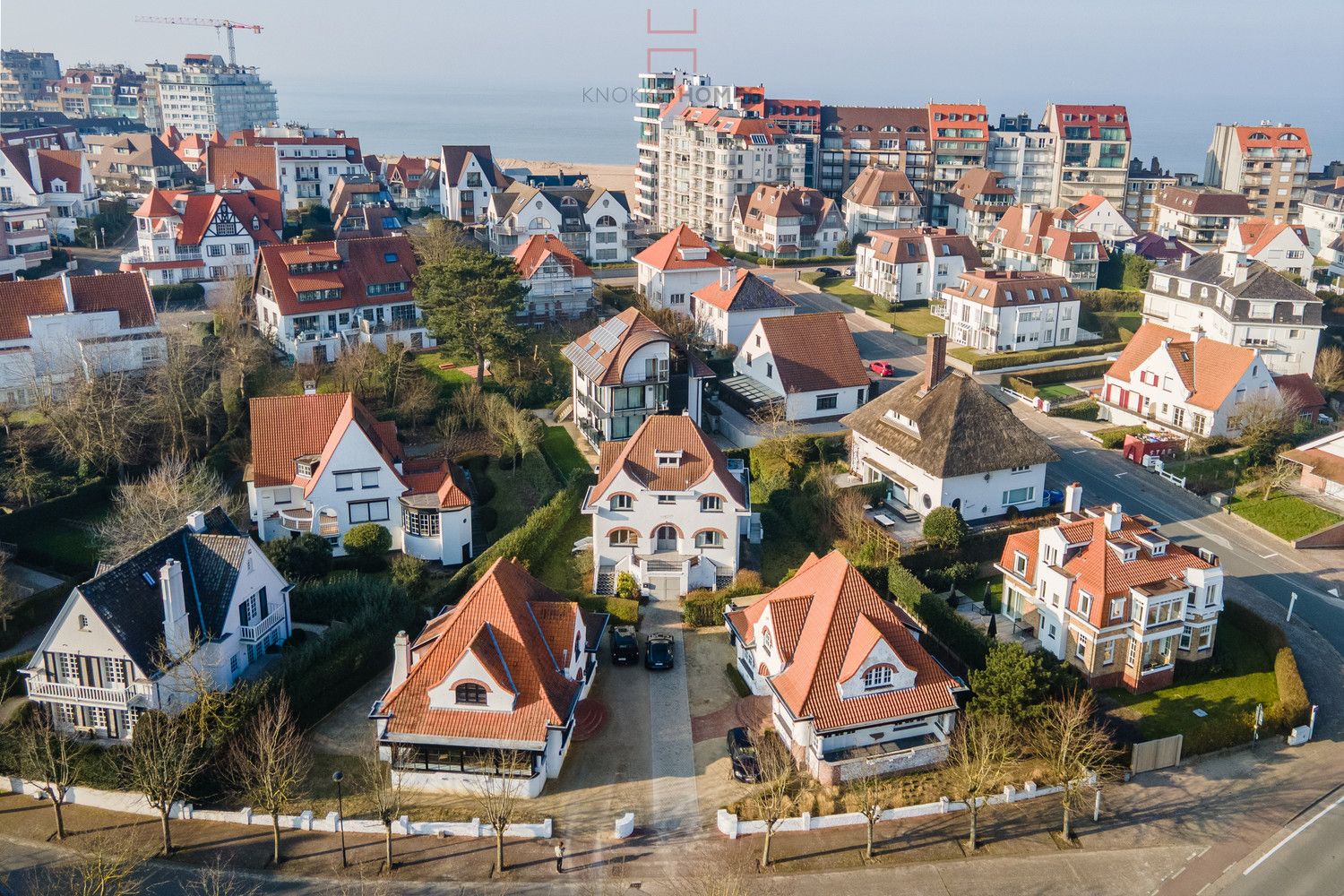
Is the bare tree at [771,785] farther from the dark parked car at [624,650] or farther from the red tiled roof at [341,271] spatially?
the red tiled roof at [341,271]

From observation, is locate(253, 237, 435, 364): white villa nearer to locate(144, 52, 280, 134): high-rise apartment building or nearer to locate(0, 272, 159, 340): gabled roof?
locate(0, 272, 159, 340): gabled roof

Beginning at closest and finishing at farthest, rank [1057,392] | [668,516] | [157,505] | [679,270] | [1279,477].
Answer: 1. [668,516]
2. [157,505]
3. [1279,477]
4. [1057,392]
5. [679,270]

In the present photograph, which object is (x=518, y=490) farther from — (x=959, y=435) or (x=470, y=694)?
(x=470, y=694)

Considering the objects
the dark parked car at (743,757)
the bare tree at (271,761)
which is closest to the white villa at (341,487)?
the bare tree at (271,761)

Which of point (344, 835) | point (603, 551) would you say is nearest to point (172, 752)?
point (344, 835)

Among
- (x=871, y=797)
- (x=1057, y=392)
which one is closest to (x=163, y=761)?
(x=871, y=797)

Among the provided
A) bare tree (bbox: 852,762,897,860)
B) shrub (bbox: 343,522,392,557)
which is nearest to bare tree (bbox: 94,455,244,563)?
shrub (bbox: 343,522,392,557)

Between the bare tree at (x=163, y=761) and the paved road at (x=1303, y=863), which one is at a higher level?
the bare tree at (x=163, y=761)
